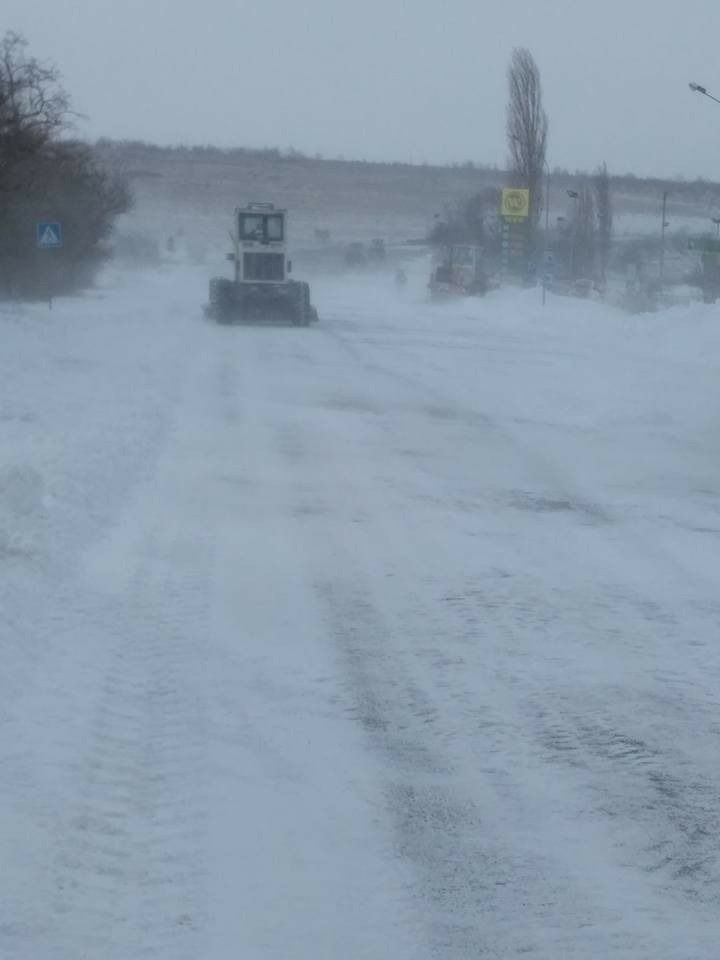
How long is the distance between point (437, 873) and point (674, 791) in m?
1.31

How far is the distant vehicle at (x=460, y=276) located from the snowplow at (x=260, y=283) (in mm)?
23554

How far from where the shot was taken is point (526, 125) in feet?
237

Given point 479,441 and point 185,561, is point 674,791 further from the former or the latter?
point 479,441

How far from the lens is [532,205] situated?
73.5 metres

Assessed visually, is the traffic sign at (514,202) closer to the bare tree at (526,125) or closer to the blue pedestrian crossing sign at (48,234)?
the bare tree at (526,125)

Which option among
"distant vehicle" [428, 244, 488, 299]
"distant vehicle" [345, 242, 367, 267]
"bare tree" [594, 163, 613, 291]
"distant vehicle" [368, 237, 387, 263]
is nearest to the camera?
"distant vehicle" [428, 244, 488, 299]

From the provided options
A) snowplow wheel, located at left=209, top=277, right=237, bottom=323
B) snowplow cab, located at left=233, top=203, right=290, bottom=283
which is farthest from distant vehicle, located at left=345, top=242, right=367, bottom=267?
snowplow wheel, located at left=209, top=277, right=237, bottom=323

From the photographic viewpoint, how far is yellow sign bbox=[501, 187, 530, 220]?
68369mm

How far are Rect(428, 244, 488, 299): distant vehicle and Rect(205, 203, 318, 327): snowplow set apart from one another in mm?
23554

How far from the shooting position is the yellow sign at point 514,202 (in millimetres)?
68369

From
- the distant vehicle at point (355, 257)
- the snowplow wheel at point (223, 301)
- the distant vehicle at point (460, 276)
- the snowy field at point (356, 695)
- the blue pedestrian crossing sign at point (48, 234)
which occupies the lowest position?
the distant vehicle at point (355, 257)

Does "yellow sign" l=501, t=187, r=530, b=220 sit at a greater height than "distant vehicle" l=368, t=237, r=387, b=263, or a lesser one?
greater

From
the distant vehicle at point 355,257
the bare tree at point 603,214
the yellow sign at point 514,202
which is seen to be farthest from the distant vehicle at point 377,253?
the yellow sign at point 514,202

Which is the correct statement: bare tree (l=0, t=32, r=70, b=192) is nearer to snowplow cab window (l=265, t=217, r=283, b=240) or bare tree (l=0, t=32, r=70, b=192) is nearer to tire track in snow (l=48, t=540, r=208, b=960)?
snowplow cab window (l=265, t=217, r=283, b=240)
